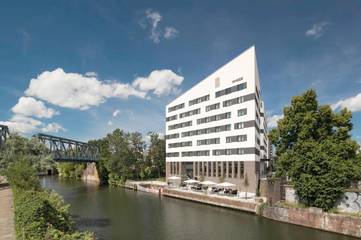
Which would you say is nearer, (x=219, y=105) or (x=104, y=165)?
(x=219, y=105)

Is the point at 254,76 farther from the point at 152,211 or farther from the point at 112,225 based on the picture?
the point at 112,225

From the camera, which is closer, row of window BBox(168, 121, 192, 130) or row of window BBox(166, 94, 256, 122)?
row of window BBox(166, 94, 256, 122)

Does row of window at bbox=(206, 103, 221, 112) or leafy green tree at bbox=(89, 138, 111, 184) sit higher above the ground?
row of window at bbox=(206, 103, 221, 112)

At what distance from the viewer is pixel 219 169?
7319 centimetres

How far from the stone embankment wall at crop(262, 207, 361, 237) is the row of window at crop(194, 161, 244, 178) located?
2112 centimetres

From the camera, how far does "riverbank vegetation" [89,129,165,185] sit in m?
98.4

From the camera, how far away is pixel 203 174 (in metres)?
78.2

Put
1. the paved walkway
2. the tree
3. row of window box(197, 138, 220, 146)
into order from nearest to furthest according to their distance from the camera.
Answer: the paved walkway → the tree → row of window box(197, 138, 220, 146)

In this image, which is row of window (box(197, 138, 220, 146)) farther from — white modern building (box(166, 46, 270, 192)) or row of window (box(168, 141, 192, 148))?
row of window (box(168, 141, 192, 148))

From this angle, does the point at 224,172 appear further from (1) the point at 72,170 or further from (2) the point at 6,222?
(1) the point at 72,170

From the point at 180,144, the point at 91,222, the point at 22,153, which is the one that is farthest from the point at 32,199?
the point at 180,144

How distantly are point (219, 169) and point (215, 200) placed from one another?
56.2ft

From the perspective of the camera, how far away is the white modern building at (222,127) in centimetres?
6619

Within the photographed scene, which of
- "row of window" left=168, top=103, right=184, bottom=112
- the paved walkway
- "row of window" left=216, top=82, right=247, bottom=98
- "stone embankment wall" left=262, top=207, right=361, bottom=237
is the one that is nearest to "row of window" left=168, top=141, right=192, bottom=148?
"row of window" left=168, top=103, right=184, bottom=112
